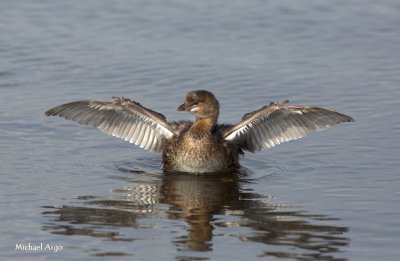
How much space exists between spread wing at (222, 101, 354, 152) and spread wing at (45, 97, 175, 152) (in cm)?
78

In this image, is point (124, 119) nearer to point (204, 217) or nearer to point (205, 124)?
point (205, 124)

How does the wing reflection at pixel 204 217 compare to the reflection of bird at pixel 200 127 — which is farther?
the reflection of bird at pixel 200 127

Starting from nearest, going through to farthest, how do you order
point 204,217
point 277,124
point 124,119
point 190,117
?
1. point 204,217
2. point 277,124
3. point 124,119
4. point 190,117

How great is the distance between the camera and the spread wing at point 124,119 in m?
12.3

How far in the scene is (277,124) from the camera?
40.7 feet

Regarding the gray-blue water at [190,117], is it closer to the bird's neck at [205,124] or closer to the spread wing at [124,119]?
the spread wing at [124,119]

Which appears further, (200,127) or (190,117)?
(190,117)

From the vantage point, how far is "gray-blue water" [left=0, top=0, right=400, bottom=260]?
9.62m

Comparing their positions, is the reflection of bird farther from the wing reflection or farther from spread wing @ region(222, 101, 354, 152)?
the wing reflection

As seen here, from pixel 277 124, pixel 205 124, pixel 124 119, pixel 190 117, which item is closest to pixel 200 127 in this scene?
pixel 205 124

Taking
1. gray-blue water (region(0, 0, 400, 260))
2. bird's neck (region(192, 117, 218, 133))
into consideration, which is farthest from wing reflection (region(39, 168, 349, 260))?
bird's neck (region(192, 117, 218, 133))

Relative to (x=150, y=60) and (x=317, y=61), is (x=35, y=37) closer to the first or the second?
(x=150, y=60)

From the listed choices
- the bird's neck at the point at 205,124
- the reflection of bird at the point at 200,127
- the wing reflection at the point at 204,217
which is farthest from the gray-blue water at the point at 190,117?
the bird's neck at the point at 205,124

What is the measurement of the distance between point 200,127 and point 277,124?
879 mm
